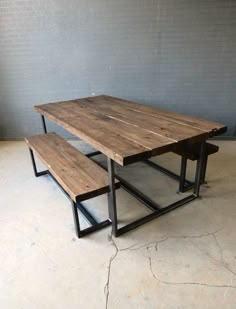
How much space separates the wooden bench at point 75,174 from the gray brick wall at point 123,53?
4.59ft

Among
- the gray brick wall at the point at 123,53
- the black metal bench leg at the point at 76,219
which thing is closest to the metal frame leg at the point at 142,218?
the black metal bench leg at the point at 76,219

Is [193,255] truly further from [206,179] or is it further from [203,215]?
[206,179]

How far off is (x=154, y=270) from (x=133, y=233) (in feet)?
1.15

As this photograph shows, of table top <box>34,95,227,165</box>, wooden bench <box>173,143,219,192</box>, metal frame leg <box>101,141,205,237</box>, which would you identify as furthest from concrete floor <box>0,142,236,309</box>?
table top <box>34,95,227,165</box>

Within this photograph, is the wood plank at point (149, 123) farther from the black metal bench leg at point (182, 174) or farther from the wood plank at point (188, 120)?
the black metal bench leg at point (182, 174)

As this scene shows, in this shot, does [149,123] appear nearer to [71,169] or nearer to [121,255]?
[71,169]

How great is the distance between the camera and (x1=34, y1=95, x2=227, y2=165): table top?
146cm

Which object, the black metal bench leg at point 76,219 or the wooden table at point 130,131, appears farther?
the black metal bench leg at point 76,219

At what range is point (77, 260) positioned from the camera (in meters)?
1.59

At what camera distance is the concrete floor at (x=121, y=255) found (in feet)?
4.42

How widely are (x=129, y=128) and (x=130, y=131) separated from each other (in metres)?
0.07

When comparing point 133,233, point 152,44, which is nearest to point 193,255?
point 133,233

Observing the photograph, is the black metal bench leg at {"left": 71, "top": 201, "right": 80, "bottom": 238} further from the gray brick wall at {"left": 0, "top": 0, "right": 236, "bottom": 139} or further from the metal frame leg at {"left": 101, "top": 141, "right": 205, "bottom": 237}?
the gray brick wall at {"left": 0, "top": 0, "right": 236, "bottom": 139}

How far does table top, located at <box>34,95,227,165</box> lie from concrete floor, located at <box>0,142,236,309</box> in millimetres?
674
